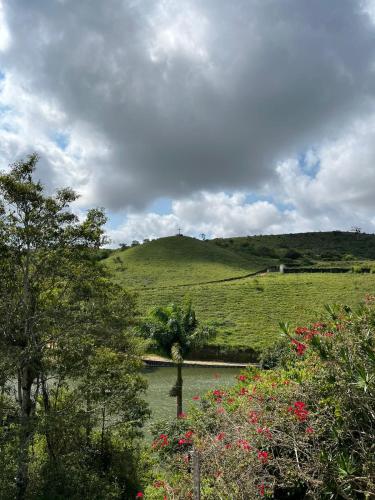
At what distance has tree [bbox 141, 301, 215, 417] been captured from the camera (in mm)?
23000

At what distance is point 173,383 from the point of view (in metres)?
30.6

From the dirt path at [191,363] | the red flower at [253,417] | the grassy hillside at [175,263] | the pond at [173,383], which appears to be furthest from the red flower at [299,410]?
the grassy hillside at [175,263]

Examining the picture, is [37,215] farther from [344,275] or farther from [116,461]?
[344,275]

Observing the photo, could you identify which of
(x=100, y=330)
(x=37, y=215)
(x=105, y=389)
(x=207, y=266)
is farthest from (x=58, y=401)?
(x=207, y=266)

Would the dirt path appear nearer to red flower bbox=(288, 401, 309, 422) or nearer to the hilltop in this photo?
the hilltop

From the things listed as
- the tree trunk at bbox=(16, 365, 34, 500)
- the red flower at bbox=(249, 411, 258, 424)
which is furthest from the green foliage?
the red flower at bbox=(249, 411, 258, 424)

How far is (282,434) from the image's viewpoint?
30.3ft

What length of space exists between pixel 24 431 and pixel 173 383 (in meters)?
19.1

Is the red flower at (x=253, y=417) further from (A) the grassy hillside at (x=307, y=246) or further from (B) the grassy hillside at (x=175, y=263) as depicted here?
(A) the grassy hillside at (x=307, y=246)

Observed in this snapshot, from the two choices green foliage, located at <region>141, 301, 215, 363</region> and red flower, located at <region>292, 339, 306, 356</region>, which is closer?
red flower, located at <region>292, 339, 306, 356</region>

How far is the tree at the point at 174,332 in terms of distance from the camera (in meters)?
23.0

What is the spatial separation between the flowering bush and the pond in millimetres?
12264

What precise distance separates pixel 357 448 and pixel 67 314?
30.3 ft

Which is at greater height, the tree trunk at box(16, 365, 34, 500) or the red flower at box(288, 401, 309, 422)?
the red flower at box(288, 401, 309, 422)
